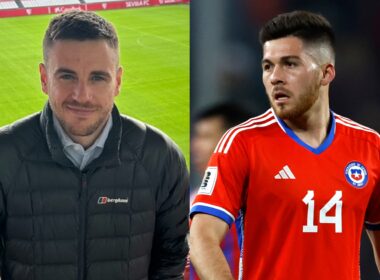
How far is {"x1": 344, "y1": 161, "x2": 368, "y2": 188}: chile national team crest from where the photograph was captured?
7.43ft

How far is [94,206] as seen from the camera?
2.23 metres

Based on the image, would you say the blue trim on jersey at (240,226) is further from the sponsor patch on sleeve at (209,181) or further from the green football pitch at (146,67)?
the green football pitch at (146,67)

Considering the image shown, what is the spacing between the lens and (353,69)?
2738mm

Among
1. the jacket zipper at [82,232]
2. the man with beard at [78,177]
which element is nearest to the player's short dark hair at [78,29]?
the man with beard at [78,177]

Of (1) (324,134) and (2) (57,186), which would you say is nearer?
(2) (57,186)

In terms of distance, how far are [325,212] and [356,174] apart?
0.57 feet

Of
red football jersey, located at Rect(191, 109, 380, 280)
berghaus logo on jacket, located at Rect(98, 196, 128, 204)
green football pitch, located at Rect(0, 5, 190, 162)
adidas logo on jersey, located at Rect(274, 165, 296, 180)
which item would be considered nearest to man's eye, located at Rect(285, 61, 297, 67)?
red football jersey, located at Rect(191, 109, 380, 280)

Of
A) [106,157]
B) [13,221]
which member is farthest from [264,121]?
[13,221]

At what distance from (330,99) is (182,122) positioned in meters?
0.63

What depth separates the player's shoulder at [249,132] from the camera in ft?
7.36

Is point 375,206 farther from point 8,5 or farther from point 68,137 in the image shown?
point 8,5

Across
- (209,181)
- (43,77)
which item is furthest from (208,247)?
(43,77)

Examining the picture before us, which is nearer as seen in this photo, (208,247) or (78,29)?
(208,247)

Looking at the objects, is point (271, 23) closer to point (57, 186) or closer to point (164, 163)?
point (164, 163)
